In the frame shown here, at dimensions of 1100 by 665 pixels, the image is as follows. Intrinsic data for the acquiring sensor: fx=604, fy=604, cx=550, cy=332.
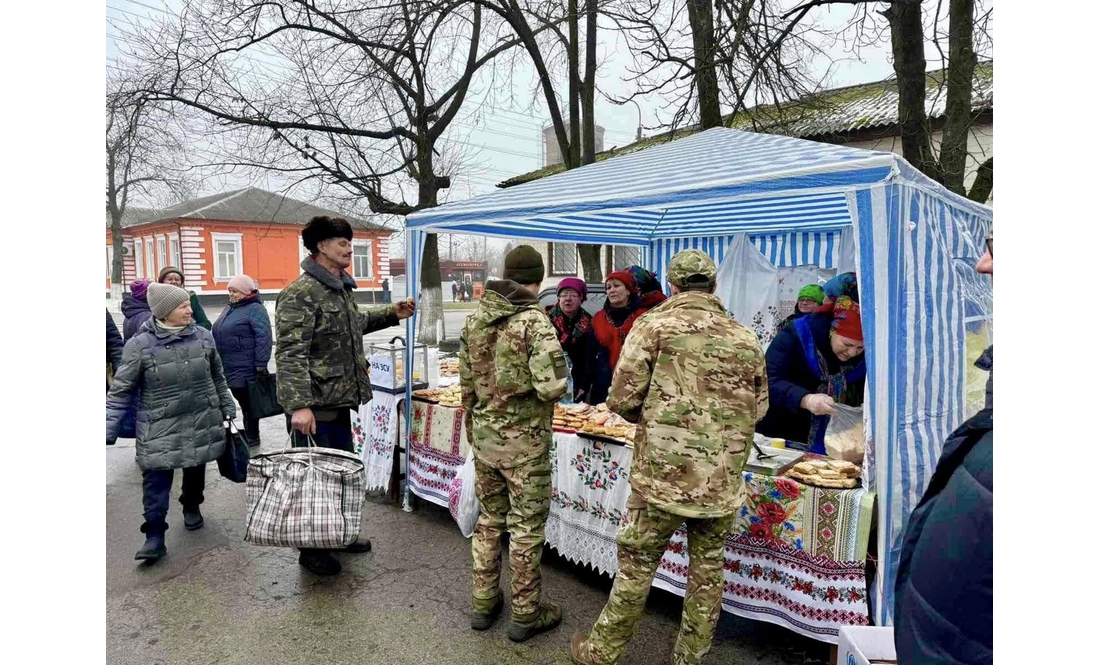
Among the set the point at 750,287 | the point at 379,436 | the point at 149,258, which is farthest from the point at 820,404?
the point at 149,258

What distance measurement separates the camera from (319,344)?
3.38 m

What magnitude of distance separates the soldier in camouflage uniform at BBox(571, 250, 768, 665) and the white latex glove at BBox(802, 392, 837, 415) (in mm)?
714

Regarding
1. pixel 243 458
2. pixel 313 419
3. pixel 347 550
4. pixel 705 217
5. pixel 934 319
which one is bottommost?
pixel 347 550

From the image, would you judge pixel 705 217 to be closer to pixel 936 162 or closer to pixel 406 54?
pixel 936 162

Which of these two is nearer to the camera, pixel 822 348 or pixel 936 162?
pixel 822 348

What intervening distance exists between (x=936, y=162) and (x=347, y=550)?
5.98 m

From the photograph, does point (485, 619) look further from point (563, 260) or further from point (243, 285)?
point (563, 260)

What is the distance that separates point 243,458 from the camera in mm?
4035

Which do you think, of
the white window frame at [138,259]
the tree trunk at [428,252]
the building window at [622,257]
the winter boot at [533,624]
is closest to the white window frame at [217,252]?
the white window frame at [138,259]

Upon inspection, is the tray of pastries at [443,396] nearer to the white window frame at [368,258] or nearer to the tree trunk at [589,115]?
the tree trunk at [589,115]

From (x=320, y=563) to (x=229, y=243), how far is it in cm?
3544

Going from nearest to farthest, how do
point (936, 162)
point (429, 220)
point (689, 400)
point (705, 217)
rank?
point (689, 400) → point (429, 220) → point (936, 162) → point (705, 217)

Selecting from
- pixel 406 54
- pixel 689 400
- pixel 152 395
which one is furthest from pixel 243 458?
pixel 406 54

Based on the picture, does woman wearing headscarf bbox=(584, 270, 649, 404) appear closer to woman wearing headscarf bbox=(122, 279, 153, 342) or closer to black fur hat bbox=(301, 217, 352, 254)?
black fur hat bbox=(301, 217, 352, 254)
